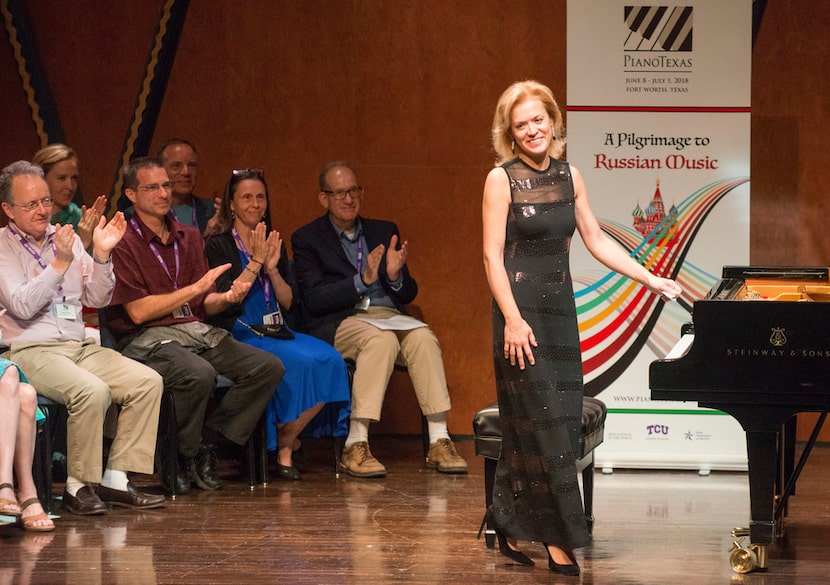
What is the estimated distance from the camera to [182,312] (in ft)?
17.4

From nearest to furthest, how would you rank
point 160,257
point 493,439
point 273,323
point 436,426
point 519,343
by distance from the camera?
point 519,343 → point 493,439 → point 160,257 → point 273,323 → point 436,426

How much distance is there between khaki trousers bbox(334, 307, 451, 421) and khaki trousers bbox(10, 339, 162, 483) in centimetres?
108

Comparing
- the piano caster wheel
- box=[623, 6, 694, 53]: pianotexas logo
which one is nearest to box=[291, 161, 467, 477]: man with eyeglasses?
box=[623, 6, 694, 53]: pianotexas logo

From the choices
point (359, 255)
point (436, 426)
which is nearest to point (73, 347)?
point (359, 255)

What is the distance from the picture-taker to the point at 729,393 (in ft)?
12.0

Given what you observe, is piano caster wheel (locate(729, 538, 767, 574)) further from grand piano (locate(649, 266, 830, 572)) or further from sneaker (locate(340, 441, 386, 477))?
sneaker (locate(340, 441, 386, 477))

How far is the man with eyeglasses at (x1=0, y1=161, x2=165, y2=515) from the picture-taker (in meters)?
4.74

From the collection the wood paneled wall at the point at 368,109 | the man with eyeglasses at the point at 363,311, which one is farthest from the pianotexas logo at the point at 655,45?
the man with eyeglasses at the point at 363,311

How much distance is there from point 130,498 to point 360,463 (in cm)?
112

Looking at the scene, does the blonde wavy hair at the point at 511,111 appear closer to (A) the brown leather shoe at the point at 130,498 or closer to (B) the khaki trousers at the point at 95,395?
(B) the khaki trousers at the point at 95,395

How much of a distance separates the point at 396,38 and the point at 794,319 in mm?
3440

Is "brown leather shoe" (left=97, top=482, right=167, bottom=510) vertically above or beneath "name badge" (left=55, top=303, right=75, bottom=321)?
beneath

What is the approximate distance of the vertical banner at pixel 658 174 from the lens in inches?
217

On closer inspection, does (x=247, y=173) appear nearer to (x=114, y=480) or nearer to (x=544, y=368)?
(x=114, y=480)
